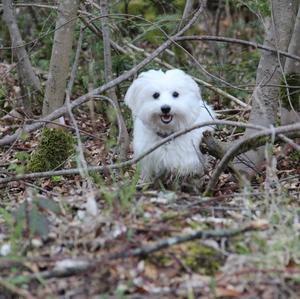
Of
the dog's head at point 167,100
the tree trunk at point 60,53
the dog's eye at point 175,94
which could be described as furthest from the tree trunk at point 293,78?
the tree trunk at point 60,53

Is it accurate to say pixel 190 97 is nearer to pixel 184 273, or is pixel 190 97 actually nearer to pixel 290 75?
pixel 290 75

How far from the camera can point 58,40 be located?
254 inches

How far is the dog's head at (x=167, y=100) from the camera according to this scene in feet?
17.9

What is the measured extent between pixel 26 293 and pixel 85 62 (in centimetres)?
697

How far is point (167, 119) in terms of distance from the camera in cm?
554

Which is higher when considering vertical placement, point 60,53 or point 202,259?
point 60,53

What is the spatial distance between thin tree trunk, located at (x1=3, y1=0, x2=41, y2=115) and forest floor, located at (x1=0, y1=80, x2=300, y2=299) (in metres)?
3.48

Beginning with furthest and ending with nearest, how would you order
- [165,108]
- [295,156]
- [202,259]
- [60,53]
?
[60,53]
[295,156]
[165,108]
[202,259]

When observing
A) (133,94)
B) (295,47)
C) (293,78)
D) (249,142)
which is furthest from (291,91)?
(133,94)

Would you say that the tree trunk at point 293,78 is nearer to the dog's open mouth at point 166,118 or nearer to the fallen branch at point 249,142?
the fallen branch at point 249,142

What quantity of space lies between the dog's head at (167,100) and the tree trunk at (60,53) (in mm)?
1146

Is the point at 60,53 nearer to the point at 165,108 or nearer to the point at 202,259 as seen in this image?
the point at 165,108

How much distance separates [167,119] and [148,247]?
2.06 m

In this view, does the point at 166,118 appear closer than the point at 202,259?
No
